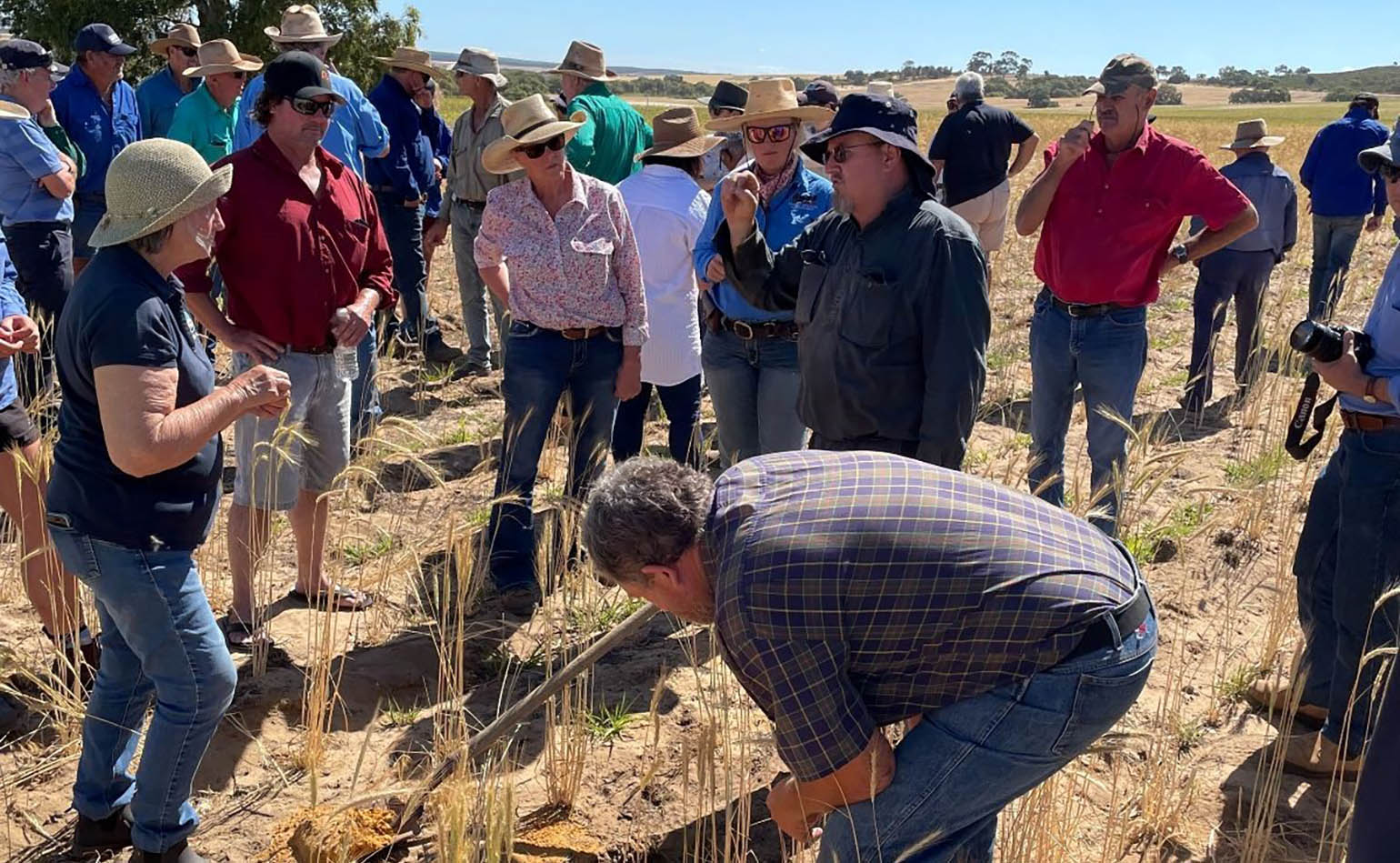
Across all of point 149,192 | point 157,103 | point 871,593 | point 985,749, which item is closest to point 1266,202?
point 985,749

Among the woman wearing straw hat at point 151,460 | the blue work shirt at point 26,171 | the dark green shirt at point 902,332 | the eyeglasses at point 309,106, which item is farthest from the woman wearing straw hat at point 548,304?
the blue work shirt at point 26,171

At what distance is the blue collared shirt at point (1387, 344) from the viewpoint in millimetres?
3223

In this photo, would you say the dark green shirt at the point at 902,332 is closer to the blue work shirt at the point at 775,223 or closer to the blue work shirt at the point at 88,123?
the blue work shirt at the point at 775,223

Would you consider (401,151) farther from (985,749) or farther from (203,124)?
(985,749)

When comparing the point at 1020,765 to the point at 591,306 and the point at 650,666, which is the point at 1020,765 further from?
the point at 591,306

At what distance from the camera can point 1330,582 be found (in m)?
3.64

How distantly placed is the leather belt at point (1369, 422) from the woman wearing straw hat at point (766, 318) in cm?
177

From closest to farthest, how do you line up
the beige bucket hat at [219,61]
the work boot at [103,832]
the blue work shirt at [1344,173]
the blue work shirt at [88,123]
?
the work boot at [103,832], the beige bucket hat at [219,61], the blue work shirt at [88,123], the blue work shirt at [1344,173]

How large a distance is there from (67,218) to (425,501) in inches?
97.6

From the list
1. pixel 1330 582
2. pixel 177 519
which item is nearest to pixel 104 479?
pixel 177 519

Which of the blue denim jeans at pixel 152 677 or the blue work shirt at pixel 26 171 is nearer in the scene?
the blue denim jeans at pixel 152 677

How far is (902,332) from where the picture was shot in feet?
11.2

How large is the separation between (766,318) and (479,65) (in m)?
4.08

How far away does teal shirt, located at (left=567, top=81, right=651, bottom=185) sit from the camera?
23.5ft
